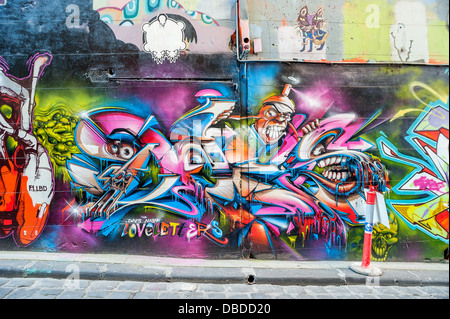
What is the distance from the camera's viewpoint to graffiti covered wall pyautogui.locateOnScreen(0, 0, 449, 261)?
5.09 m

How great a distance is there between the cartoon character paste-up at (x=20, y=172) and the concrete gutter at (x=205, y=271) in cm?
51

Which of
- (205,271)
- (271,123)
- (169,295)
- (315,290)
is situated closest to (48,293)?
(169,295)

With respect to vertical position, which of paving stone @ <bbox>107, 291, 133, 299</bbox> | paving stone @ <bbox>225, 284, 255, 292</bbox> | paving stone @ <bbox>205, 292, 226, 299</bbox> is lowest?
paving stone @ <bbox>225, 284, 255, 292</bbox>

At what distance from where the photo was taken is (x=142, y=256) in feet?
16.8

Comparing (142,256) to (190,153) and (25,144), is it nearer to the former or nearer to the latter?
(190,153)

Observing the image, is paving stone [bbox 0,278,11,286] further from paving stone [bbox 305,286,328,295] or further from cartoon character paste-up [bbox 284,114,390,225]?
cartoon character paste-up [bbox 284,114,390,225]

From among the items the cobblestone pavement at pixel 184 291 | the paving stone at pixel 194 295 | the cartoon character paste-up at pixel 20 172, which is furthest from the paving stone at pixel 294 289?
the cartoon character paste-up at pixel 20 172

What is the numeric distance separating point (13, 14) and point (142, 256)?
4573mm

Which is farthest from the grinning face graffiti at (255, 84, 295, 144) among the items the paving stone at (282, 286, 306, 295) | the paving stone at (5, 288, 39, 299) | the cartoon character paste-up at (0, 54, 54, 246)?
the paving stone at (5, 288, 39, 299)

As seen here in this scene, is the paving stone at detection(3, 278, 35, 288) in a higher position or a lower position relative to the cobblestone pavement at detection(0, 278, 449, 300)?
higher

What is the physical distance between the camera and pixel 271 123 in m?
5.12

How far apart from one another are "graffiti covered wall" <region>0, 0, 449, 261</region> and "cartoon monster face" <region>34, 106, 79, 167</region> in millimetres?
22

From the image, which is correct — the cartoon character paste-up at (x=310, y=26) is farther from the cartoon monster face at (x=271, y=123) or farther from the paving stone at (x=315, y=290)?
the paving stone at (x=315, y=290)

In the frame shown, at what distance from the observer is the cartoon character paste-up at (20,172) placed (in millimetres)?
5168
